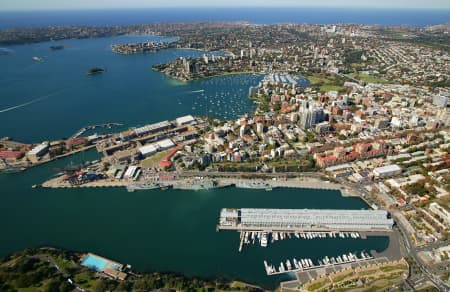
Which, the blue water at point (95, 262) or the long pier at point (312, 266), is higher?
the long pier at point (312, 266)

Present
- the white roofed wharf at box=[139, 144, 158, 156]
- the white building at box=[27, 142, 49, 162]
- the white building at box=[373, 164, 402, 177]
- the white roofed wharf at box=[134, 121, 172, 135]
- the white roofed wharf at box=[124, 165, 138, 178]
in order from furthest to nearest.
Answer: the white roofed wharf at box=[134, 121, 172, 135], the white roofed wharf at box=[139, 144, 158, 156], the white building at box=[27, 142, 49, 162], the white roofed wharf at box=[124, 165, 138, 178], the white building at box=[373, 164, 402, 177]

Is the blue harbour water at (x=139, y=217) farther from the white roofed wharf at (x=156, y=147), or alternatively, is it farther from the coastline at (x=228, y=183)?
the white roofed wharf at (x=156, y=147)

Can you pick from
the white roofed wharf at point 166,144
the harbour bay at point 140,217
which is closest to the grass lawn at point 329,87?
the harbour bay at point 140,217

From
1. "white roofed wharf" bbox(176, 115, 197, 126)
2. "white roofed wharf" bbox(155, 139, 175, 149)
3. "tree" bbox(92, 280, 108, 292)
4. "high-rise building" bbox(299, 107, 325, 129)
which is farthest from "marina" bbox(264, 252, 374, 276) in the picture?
"white roofed wharf" bbox(176, 115, 197, 126)

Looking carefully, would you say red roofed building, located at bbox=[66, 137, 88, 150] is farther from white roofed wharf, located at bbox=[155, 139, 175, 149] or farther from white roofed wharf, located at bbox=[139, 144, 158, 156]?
white roofed wharf, located at bbox=[155, 139, 175, 149]

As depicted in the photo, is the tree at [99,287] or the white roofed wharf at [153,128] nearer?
the tree at [99,287]

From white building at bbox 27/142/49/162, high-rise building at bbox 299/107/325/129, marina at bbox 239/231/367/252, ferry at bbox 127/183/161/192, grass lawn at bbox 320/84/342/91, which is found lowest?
marina at bbox 239/231/367/252
